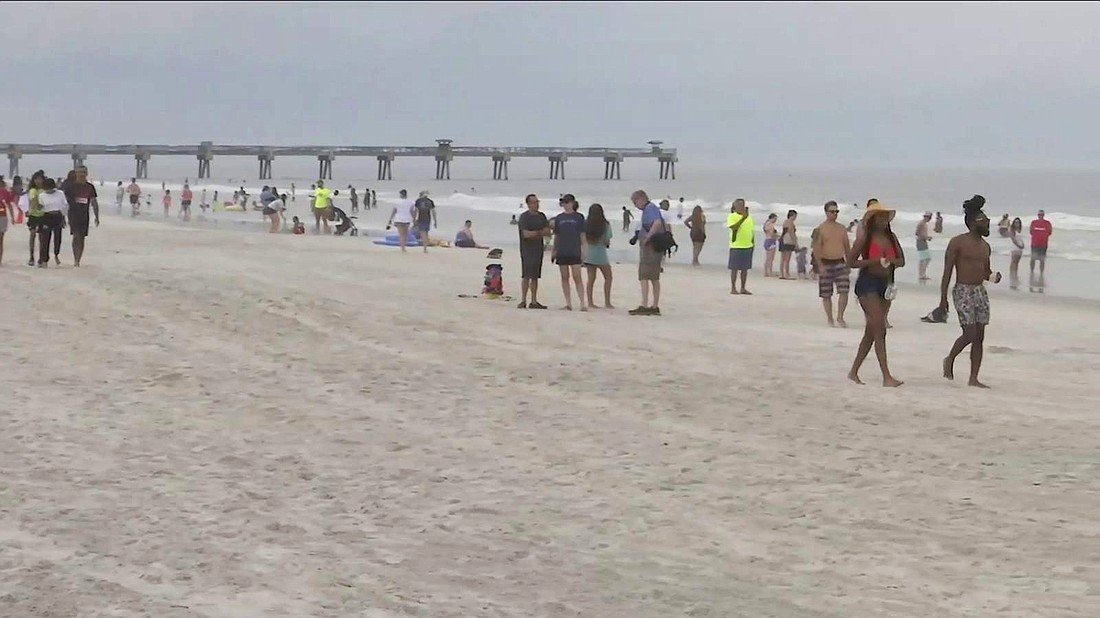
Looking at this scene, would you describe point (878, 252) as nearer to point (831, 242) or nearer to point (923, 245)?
point (831, 242)

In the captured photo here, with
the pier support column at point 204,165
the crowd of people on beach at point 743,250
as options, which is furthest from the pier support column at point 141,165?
the crowd of people on beach at point 743,250

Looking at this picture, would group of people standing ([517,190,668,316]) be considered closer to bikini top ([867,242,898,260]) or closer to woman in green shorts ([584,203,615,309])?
woman in green shorts ([584,203,615,309])

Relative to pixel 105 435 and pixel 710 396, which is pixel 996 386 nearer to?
pixel 710 396

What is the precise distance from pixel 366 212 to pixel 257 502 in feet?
146

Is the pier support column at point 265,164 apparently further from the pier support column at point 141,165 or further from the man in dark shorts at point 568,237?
the man in dark shorts at point 568,237

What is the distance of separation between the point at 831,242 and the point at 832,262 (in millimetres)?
236

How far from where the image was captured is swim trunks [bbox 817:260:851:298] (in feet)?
46.3

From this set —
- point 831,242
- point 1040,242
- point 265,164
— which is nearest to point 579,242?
point 831,242

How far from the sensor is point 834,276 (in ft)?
46.5

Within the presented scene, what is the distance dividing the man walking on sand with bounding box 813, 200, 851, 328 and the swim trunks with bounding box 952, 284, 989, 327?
13.7ft

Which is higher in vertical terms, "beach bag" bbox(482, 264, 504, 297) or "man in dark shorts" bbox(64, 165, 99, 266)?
"man in dark shorts" bbox(64, 165, 99, 266)

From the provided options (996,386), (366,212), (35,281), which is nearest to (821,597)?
(996,386)

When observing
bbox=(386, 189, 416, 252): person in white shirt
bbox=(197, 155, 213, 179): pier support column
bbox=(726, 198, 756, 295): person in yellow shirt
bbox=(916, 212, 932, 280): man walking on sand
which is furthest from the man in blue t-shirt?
bbox=(197, 155, 213, 179): pier support column

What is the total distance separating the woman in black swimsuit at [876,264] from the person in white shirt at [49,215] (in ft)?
32.4
